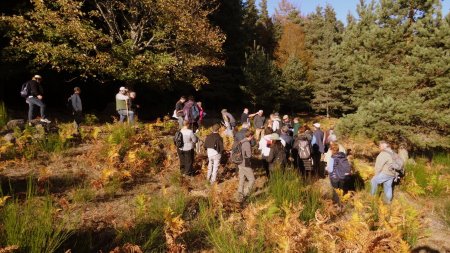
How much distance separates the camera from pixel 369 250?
14.1 feet

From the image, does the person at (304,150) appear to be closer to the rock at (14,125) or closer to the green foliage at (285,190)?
the green foliage at (285,190)

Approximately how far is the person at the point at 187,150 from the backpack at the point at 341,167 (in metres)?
3.81

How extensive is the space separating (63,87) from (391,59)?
18.4m

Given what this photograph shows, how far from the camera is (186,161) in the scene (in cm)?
962

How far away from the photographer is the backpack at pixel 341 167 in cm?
848

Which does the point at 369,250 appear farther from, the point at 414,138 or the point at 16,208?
the point at 414,138

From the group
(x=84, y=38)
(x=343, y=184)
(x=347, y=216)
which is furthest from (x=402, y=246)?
(x=84, y=38)

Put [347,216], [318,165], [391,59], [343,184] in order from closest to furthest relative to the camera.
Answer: [347,216] < [343,184] < [318,165] < [391,59]

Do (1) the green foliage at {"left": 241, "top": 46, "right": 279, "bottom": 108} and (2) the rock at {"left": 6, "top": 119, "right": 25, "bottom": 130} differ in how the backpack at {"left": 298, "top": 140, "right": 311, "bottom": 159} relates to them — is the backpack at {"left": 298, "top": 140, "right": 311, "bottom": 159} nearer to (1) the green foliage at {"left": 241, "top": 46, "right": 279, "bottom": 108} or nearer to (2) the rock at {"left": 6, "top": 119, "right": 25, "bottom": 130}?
(2) the rock at {"left": 6, "top": 119, "right": 25, "bottom": 130}

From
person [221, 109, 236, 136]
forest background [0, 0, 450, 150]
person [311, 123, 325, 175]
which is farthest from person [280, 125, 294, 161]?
forest background [0, 0, 450, 150]

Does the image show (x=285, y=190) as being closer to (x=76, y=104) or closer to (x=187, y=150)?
(x=187, y=150)

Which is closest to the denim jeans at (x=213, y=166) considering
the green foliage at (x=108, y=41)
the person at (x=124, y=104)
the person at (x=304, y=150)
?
the person at (x=304, y=150)

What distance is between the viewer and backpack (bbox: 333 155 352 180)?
Result: 8.48 m

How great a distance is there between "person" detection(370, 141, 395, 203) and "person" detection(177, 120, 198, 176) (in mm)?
4943
